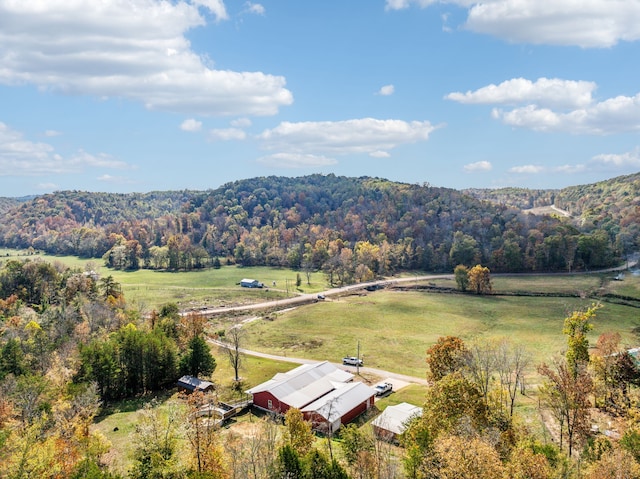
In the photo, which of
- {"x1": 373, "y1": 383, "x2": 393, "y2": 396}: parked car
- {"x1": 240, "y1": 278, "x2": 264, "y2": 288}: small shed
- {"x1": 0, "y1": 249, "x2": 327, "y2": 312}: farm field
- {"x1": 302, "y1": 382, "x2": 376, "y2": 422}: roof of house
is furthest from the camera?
{"x1": 240, "y1": 278, "x2": 264, "y2": 288}: small shed

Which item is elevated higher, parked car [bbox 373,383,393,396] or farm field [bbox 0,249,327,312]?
farm field [bbox 0,249,327,312]

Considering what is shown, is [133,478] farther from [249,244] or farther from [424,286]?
[249,244]

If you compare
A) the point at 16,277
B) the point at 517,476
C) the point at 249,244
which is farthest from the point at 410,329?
the point at 249,244

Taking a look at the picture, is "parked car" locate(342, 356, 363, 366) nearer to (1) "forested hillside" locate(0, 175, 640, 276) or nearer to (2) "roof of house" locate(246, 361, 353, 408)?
(2) "roof of house" locate(246, 361, 353, 408)

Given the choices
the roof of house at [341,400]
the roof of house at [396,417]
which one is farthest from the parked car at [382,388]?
the roof of house at [396,417]

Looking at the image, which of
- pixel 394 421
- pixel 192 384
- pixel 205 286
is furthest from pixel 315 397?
pixel 205 286

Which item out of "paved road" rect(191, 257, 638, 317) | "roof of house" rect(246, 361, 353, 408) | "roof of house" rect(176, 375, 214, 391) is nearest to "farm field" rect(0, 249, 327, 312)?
"paved road" rect(191, 257, 638, 317)
